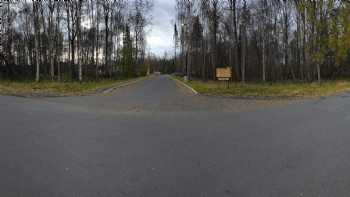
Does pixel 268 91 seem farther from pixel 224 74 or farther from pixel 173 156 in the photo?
pixel 173 156

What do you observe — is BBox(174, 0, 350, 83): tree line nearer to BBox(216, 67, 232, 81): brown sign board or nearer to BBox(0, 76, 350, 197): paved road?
BBox(216, 67, 232, 81): brown sign board

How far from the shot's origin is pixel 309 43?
27.5 meters

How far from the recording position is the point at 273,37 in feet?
145

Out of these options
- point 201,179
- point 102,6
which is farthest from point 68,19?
point 201,179

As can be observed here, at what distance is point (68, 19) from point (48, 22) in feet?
19.5

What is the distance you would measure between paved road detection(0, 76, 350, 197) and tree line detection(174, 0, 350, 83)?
20678 mm

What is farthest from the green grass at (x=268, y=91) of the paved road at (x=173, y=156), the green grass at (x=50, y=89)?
the paved road at (x=173, y=156)

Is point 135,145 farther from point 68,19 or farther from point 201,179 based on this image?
point 68,19

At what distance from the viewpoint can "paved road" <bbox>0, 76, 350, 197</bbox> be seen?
3.87 meters

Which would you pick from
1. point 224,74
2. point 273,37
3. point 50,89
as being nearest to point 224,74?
point 224,74

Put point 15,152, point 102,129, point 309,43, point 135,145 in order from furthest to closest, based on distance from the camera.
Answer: point 309,43 → point 102,129 → point 135,145 → point 15,152

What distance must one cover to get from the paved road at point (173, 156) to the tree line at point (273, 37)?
2068 cm

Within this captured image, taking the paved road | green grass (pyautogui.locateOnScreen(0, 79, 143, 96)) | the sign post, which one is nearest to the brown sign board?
the sign post

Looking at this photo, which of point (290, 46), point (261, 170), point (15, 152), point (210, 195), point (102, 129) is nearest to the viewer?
point (210, 195)
